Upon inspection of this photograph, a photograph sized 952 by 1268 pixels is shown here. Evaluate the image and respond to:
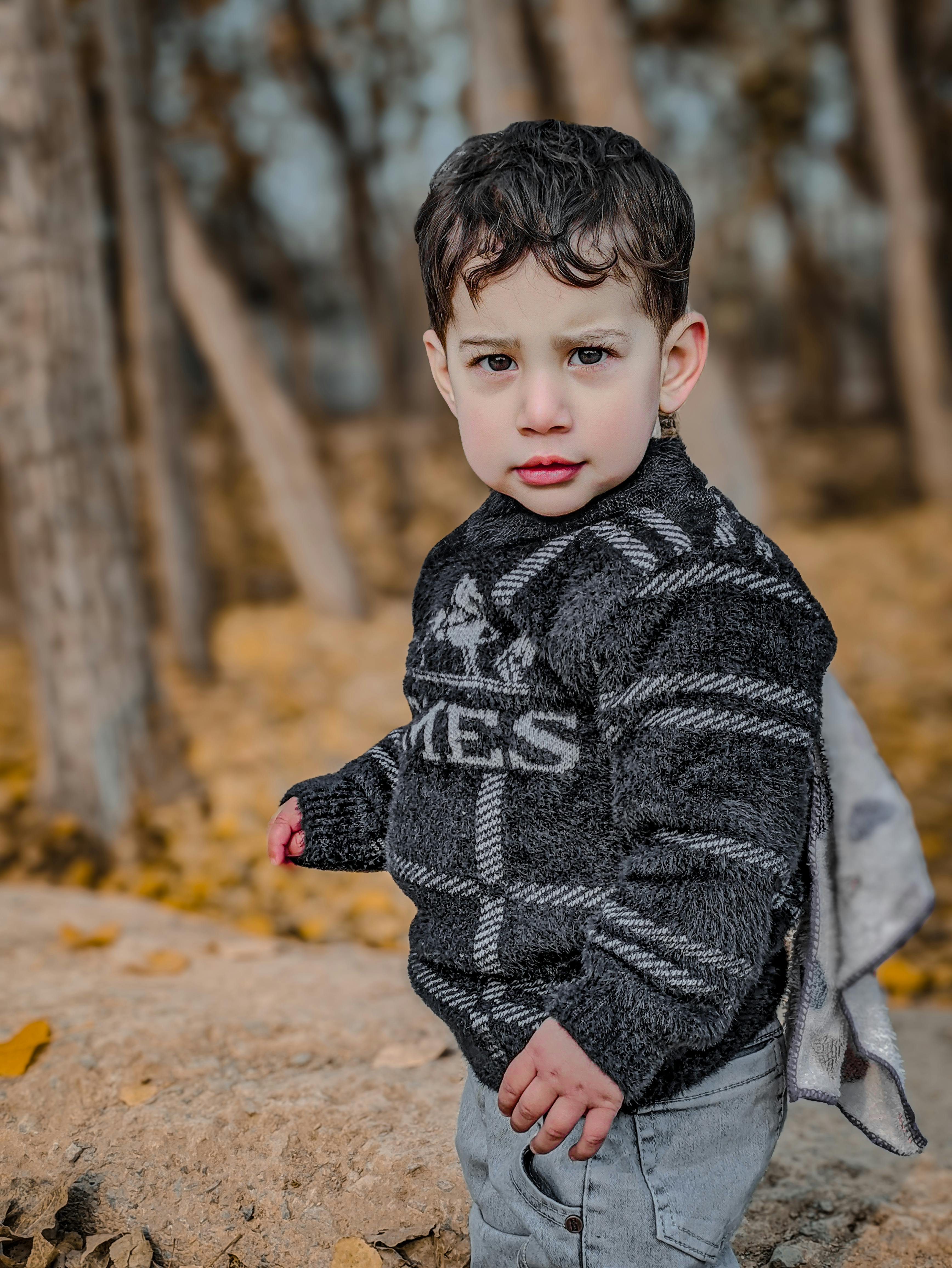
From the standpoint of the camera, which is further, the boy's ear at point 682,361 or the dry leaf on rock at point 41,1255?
the dry leaf on rock at point 41,1255

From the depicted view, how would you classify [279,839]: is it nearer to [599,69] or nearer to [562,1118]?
[562,1118]

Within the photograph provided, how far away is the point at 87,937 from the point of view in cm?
318

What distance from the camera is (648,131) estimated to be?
611 cm

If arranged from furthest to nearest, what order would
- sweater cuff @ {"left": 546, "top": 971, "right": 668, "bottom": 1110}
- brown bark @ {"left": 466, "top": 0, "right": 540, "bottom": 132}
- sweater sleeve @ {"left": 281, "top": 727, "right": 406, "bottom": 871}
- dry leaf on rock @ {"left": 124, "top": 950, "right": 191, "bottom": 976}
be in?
brown bark @ {"left": 466, "top": 0, "right": 540, "bottom": 132} → dry leaf on rock @ {"left": 124, "top": 950, "right": 191, "bottom": 976} → sweater sleeve @ {"left": 281, "top": 727, "right": 406, "bottom": 871} → sweater cuff @ {"left": 546, "top": 971, "right": 668, "bottom": 1110}

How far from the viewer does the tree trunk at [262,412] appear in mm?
6434

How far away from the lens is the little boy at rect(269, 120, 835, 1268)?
1282 mm

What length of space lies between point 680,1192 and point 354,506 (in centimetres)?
786

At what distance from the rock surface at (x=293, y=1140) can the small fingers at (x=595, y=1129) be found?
77 cm

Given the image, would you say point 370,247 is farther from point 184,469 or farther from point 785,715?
point 785,715

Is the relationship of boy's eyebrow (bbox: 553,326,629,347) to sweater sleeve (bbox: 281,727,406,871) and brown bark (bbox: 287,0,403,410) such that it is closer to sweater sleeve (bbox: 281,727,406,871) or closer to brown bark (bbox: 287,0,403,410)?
sweater sleeve (bbox: 281,727,406,871)

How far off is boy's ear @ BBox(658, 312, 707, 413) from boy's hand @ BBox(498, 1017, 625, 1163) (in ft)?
2.66

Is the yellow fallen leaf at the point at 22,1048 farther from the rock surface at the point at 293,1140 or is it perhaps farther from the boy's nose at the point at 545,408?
the boy's nose at the point at 545,408

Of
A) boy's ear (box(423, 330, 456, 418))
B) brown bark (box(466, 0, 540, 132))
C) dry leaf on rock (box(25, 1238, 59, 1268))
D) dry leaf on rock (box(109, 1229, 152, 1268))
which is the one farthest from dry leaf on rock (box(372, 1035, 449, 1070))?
brown bark (box(466, 0, 540, 132))

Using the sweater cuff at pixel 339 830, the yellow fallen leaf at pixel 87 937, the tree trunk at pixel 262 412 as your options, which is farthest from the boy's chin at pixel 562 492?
the tree trunk at pixel 262 412
